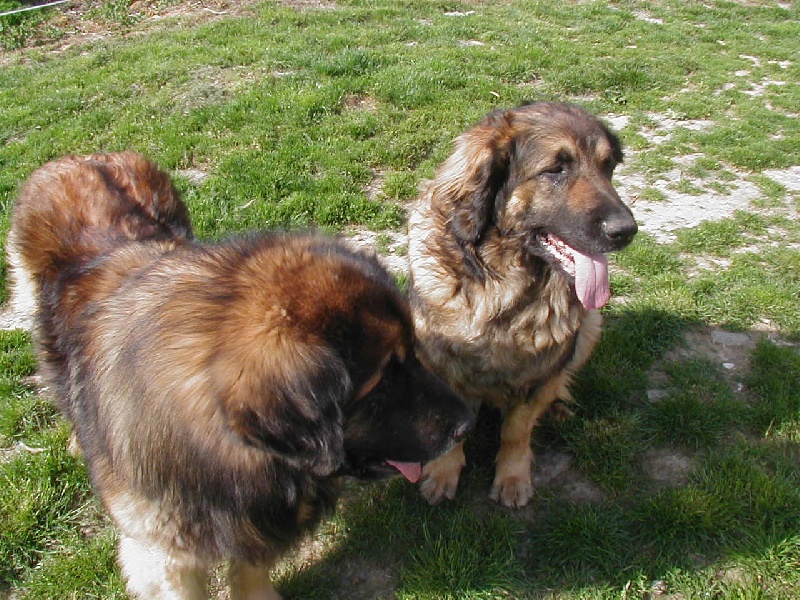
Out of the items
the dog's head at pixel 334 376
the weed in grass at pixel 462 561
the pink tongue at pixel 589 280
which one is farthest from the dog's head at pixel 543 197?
the weed in grass at pixel 462 561

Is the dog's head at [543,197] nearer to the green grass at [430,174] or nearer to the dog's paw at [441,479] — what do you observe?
the dog's paw at [441,479]

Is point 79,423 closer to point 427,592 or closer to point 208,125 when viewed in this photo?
point 427,592

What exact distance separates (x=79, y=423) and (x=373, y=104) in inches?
211

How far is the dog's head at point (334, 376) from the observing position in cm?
176

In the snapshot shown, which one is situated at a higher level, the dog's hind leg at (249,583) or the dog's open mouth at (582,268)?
the dog's open mouth at (582,268)

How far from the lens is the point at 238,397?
1.75m

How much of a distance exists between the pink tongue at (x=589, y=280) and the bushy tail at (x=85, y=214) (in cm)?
208

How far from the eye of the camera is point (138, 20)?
10.8m

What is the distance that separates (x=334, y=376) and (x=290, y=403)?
0.52ft

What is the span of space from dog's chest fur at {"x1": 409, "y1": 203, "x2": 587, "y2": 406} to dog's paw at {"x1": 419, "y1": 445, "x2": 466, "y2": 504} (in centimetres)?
40

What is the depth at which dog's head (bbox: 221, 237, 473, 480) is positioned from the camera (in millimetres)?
1761

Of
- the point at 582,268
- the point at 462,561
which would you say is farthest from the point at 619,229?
the point at 462,561

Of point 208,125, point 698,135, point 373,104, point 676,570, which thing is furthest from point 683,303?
point 208,125

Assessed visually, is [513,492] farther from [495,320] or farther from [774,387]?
[774,387]
